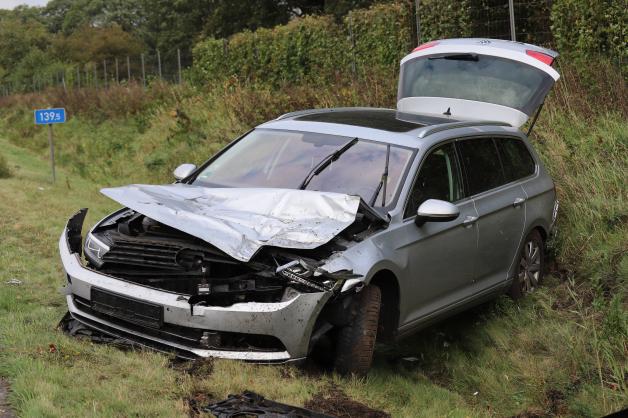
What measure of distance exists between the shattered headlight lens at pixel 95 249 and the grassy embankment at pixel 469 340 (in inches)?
23.0

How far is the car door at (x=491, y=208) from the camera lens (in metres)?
7.18

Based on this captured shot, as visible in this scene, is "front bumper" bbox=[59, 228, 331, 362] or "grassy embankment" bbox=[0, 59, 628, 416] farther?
"front bumper" bbox=[59, 228, 331, 362]

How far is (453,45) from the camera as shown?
9141mm

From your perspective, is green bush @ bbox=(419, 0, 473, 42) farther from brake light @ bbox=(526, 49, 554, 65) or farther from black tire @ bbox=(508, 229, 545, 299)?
black tire @ bbox=(508, 229, 545, 299)

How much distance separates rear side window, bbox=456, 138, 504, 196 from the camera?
724 cm

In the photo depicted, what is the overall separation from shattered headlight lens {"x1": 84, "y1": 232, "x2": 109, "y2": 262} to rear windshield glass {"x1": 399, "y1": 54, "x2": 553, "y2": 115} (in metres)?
4.13

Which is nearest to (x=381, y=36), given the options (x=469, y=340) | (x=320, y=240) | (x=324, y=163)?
(x=469, y=340)

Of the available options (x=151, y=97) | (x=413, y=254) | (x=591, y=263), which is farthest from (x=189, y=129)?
(x=413, y=254)

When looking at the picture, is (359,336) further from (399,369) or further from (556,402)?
(556,402)

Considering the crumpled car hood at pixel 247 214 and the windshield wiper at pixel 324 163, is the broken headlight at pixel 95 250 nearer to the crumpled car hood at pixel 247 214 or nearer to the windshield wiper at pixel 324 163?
the crumpled car hood at pixel 247 214

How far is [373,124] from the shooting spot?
7.15 metres

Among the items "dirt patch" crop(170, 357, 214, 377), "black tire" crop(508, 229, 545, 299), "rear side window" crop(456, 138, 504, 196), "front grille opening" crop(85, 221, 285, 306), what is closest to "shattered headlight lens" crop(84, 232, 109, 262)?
"front grille opening" crop(85, 221, 285, 306)

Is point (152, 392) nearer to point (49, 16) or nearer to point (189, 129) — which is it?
point (189, 129)

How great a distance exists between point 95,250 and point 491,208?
10.5 feet
